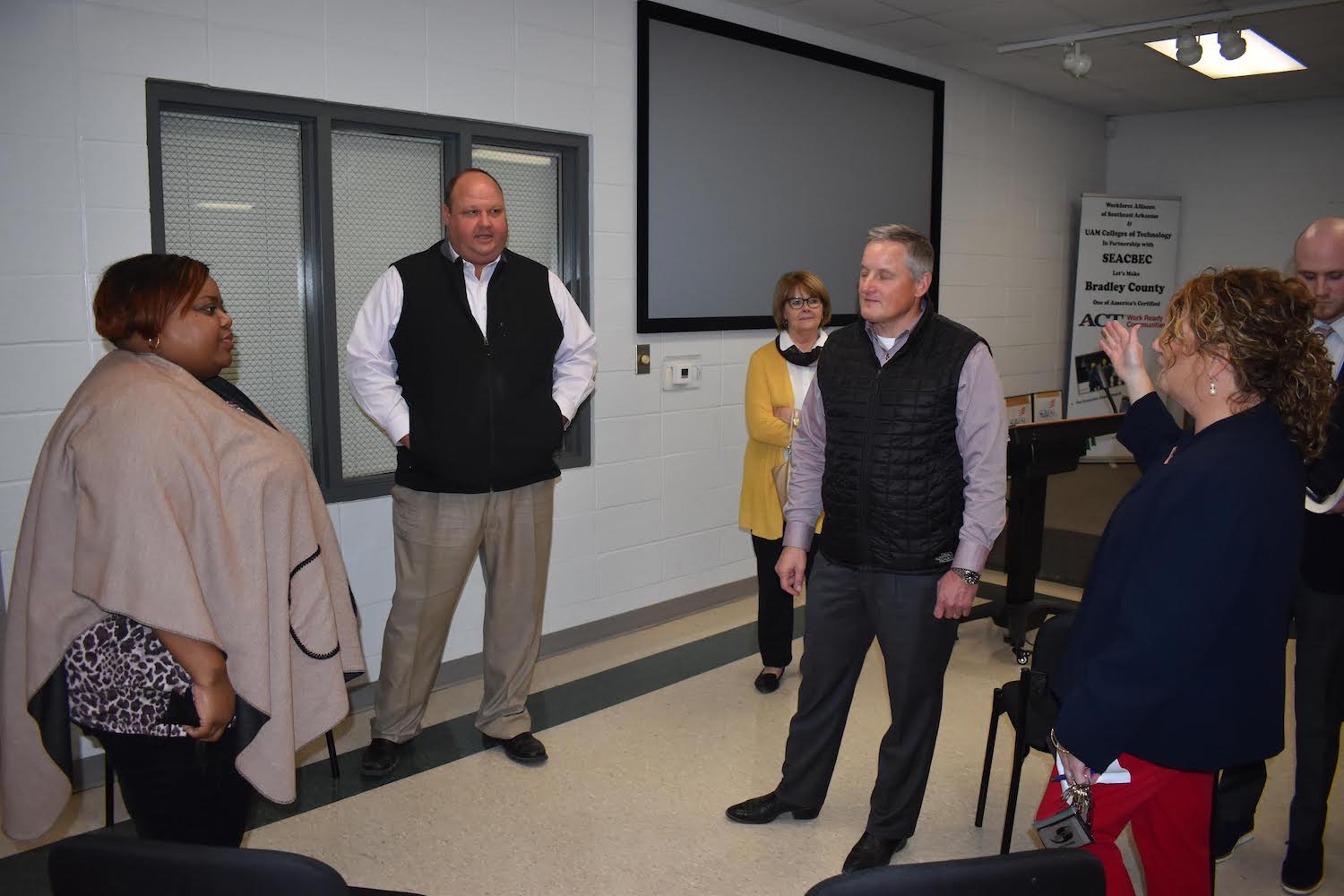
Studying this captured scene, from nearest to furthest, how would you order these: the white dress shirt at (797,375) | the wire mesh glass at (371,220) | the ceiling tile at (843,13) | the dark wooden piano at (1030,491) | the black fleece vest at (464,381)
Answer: the black fleece vest at (464,381) < the wire mesh glass at (371,220) < the white dress shirt at (797,375) < the dark wooden piano at (1030,491) < the ceiling tile at (843,13)

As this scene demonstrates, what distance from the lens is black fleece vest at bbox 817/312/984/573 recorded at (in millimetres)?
2395

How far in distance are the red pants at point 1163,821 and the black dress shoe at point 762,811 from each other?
1.20 metres

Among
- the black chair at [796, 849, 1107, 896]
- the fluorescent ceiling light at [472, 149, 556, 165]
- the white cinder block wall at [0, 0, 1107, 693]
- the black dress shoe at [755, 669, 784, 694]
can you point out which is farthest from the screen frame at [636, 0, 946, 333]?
the black chair at [796, 849, 1107, 896]

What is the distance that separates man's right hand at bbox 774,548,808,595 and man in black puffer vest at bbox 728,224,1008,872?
0.23 feet

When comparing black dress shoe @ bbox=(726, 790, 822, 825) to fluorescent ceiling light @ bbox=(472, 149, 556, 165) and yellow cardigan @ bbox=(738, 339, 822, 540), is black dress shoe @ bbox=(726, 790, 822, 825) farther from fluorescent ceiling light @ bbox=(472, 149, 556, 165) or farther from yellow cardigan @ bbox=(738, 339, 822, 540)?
fluorescent ceiling light @ bbox=(472, 149, 556, 165)

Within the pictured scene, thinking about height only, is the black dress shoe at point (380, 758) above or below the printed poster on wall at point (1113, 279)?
below

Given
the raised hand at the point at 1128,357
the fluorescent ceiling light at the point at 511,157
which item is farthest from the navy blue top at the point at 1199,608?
the fluorescent ceiling light at the point at 511,157

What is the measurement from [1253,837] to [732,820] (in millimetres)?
1502

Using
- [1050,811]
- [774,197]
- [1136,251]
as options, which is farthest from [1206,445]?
[1136,251]

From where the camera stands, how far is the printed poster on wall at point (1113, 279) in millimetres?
7328

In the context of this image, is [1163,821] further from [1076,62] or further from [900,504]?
[1076,62]

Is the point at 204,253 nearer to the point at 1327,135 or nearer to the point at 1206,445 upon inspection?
the point at 1206,445

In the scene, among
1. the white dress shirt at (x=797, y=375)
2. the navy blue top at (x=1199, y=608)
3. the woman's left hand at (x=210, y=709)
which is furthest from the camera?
the white dress shirt at (x=797, y=375)

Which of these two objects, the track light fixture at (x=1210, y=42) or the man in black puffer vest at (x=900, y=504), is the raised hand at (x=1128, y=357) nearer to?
the man in black puffer vest at (x=900, y=504)
